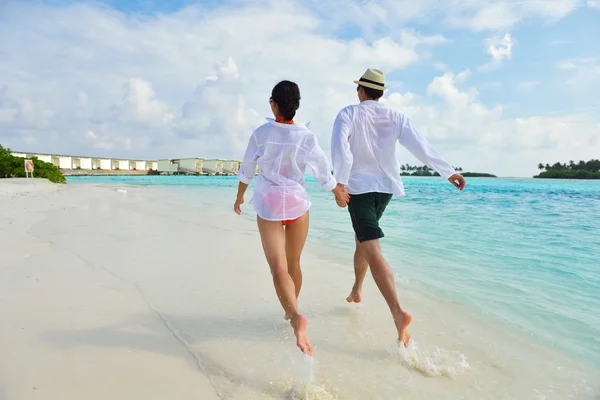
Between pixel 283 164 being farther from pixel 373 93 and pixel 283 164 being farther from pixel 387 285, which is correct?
pixel 387 285

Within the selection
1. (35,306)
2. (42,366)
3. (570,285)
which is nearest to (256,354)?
(42,366)

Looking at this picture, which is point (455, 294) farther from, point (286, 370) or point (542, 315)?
point (286, 370)

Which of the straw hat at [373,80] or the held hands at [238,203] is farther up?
the straw hat at [373,80]

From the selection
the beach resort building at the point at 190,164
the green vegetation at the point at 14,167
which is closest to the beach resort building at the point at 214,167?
the beach resort building at the point at 190,164

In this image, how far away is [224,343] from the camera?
3.08 m

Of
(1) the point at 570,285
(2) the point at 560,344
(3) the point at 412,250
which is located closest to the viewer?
(2) the point at 560,344

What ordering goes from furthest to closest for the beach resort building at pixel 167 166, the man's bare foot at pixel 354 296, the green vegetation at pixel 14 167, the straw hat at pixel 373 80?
the beach resort building at pixel 167 166 < the green vegetation at pixel 14 167 < the man's bare foot at pixel 354 296 < the straw hat at pixel 373 80

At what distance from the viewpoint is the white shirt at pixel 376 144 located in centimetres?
335

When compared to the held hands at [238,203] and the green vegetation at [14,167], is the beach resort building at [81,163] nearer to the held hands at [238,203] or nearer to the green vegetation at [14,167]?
the green vegetation at [14,167]

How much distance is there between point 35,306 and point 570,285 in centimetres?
594

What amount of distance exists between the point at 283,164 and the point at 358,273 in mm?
1508

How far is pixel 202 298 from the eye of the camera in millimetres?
4070

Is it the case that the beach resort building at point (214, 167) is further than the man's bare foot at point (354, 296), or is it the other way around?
the beach resort building at point (214, 167)

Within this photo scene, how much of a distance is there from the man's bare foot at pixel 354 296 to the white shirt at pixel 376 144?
1.13m
